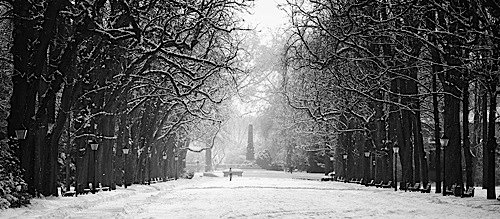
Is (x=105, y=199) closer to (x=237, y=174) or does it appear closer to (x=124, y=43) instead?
(x=124, y=43)

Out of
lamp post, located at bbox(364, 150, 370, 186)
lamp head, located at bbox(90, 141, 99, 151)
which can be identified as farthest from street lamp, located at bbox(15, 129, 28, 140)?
lamp post, located at bbox(364, 150, 370, 186)

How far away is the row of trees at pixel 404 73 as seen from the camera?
22.8 meters

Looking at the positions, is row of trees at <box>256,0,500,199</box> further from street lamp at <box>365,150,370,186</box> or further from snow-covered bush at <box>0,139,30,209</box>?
snow-covered bush at <box>0,139,30,209</box>

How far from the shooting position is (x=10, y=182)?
17875mm

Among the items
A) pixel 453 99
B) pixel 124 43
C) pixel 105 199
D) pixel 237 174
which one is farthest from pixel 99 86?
pixel 237 174

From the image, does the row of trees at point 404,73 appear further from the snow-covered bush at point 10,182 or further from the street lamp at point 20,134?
the snow-covered bush at point 10,182

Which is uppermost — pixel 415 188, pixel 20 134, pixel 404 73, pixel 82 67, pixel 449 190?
pixel 404 73

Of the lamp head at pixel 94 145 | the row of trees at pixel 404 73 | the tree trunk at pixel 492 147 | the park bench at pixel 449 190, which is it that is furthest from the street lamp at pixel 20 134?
the park bench at pixel 449 190

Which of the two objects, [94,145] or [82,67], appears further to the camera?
[94,145]

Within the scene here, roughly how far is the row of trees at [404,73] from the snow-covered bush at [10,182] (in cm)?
1142

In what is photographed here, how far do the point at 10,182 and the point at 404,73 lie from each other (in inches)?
780

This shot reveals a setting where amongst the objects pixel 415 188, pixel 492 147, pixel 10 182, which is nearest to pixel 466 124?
pixel 415 188

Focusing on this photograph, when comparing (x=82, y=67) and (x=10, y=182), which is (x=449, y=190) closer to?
(x=82, y=67)

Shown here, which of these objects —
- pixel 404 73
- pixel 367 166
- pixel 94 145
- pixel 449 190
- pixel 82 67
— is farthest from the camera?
pixel 367 166
